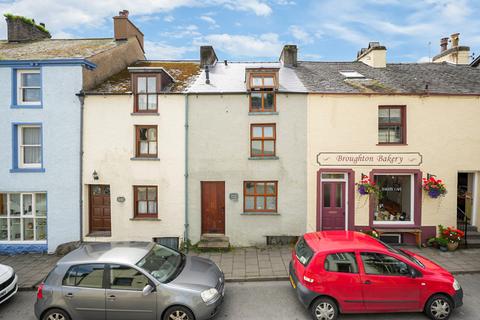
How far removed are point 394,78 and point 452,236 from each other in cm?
748

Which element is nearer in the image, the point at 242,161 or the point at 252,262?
the point at 252,262

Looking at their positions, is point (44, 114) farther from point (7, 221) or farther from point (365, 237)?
point (365, 237)

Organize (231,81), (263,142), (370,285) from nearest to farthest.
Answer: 1. (370,285)
2. (263,142)
3. (231,81)

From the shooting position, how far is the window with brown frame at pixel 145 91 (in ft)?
38.8

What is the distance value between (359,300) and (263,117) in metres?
7.44

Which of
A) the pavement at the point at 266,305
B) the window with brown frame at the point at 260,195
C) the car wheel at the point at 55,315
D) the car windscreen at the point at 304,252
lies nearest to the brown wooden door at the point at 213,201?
the window with brown frame at the point at 260,195

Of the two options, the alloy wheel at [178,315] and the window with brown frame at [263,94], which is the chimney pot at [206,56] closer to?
the window with brown frame at [263,94]

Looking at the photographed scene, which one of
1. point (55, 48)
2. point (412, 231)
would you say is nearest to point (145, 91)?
point (55, 48)

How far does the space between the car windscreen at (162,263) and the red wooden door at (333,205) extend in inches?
257

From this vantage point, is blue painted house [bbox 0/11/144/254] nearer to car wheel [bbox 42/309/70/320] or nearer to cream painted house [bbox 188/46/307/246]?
cream painted house [bbox 188/46/307/246]

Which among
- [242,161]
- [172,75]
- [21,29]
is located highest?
[21,29]

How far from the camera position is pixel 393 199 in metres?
12.3

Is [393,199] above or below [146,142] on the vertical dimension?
below

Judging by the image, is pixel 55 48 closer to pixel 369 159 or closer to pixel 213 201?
pixel 213 201
